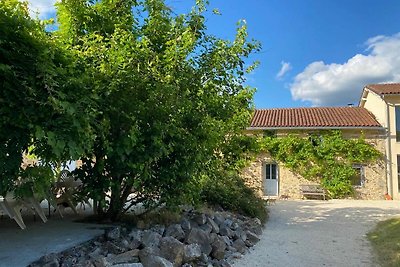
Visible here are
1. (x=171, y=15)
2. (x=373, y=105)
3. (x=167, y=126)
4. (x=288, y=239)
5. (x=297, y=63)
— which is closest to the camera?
(x=167, y=126)

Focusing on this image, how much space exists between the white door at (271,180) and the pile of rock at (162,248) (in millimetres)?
12924

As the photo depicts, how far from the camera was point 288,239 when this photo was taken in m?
8.60

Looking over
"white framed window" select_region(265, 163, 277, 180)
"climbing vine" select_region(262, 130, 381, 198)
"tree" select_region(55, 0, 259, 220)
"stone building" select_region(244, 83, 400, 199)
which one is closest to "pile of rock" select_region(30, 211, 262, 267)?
"tree" select_region(55, 0, 259, 220)

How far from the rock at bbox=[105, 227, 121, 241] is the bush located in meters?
5.06

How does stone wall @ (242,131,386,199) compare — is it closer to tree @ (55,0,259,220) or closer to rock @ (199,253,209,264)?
tree @ (55,0,259,220)

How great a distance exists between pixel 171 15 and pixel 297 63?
12.4 metres

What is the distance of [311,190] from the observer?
20.0m

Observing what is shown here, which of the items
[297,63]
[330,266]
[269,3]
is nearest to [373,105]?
[297,63]

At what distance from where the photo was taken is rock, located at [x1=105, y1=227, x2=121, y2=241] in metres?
6.01

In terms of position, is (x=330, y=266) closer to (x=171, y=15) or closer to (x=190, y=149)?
(x=190, y=149)

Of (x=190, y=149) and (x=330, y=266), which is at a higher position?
(x=190, y=149)

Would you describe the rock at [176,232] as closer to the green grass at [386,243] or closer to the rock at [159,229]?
the rock at [159,229]

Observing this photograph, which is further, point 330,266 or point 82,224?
point 82,224

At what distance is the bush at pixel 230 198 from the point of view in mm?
11180
